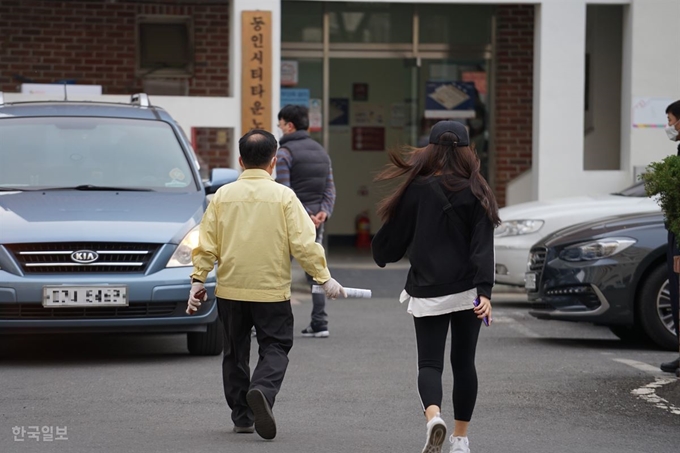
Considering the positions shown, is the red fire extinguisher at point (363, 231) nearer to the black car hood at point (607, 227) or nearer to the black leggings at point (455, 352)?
the black car hood at point (607, 227)

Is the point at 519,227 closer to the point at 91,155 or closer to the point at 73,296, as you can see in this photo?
the point at 91,155

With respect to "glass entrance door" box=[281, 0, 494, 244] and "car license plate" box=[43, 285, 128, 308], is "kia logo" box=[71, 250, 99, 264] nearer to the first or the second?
"car license plate" box=[43, 285, 128, 308]

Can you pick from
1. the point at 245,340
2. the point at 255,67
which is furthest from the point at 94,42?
the point at 245,340

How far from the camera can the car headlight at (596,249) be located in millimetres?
10109

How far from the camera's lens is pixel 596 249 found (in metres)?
10.2

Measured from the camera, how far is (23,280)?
27.8 feet

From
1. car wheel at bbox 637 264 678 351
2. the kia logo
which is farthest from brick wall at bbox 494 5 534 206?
the kia logo

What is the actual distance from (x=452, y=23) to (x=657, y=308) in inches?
337

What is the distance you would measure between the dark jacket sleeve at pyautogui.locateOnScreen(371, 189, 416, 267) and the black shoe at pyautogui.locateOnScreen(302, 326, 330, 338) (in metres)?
4.64

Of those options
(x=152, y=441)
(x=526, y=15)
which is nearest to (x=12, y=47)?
(x=526, y=15)

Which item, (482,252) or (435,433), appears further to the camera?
(482,252)

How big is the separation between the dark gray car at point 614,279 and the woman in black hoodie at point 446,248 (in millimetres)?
4278

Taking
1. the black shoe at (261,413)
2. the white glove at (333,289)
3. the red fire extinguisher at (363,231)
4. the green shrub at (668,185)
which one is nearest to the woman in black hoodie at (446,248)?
the white glove at (333,289)

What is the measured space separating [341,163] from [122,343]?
9.81 meters
